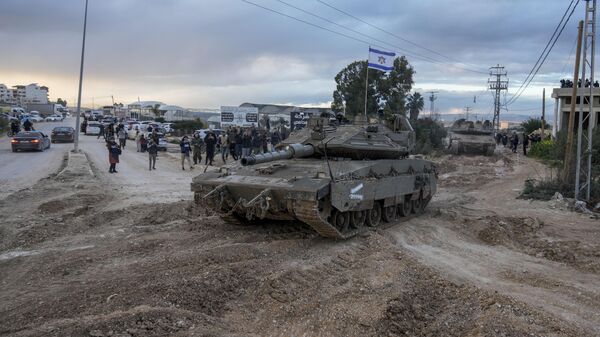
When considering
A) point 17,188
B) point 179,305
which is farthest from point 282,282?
point 17,188

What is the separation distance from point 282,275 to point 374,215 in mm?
4157

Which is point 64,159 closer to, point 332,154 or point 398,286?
point 332,154

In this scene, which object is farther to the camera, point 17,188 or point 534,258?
point 17,188

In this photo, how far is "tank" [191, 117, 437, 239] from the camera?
29.1 ft

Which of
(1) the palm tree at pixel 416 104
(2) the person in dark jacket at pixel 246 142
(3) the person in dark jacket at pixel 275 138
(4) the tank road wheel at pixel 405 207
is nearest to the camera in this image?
(4) the tank road wheel at pixel 405 207

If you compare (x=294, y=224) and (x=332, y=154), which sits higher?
(x=332, y=154)

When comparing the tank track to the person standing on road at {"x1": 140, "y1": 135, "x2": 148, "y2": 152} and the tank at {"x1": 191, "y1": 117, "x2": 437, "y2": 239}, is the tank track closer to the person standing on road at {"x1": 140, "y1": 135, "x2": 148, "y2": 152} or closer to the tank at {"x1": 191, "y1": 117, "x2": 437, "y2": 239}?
the tank at {"x1": 191, "y1": 117, "x2": 437, "y2": 239}

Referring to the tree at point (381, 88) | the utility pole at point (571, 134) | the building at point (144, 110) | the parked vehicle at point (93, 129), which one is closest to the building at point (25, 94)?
the building at point (144, 110)

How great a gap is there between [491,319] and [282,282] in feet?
8.37

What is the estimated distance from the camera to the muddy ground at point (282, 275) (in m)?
5.65

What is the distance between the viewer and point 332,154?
11.4 m

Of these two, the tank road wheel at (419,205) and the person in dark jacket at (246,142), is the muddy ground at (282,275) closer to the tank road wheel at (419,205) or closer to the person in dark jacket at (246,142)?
the tank road wheel at (419,205)

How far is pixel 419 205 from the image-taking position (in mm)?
13258

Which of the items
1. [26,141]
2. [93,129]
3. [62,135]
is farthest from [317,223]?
[93,129]
